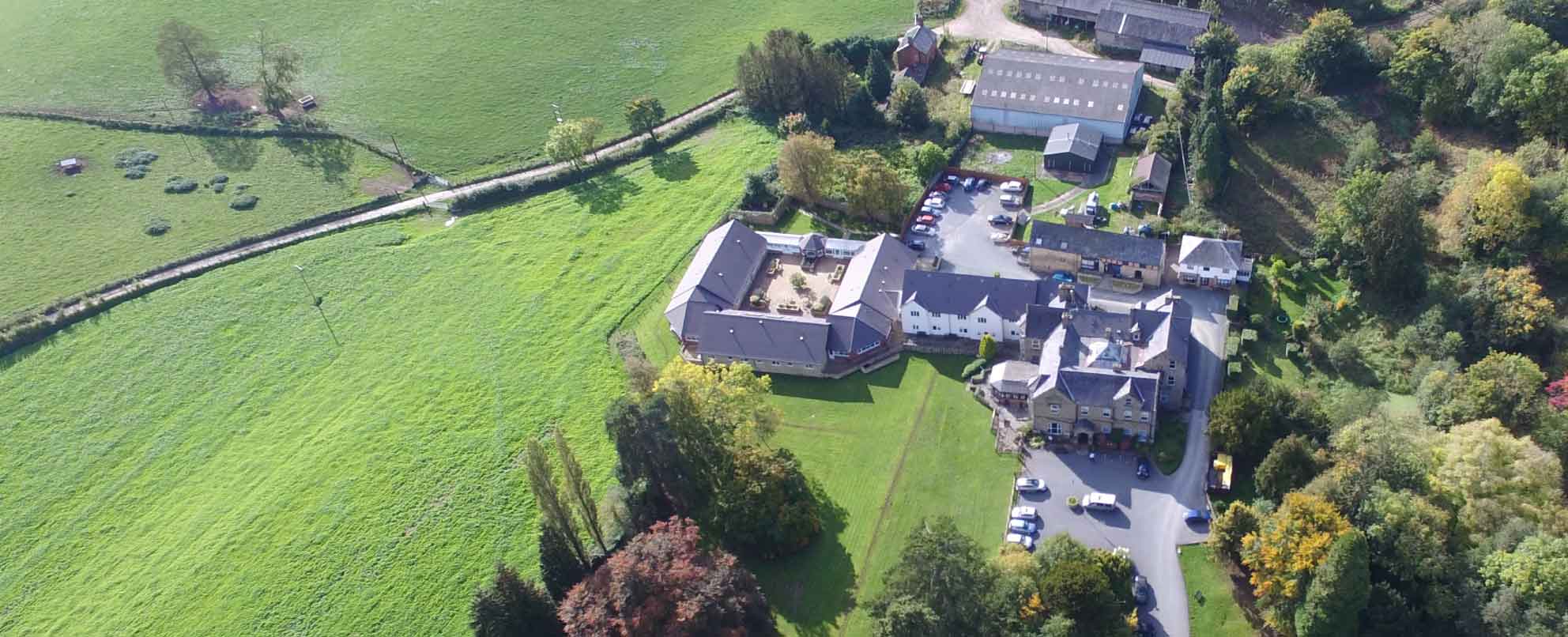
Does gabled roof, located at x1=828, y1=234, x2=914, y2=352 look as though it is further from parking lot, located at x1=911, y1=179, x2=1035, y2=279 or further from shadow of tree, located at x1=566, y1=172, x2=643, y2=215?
shadow of tree, located at x1=566, y1=172, x2=643, y2=215

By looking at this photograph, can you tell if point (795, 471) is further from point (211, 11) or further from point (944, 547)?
point (211, 11)

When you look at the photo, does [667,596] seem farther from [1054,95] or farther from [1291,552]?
[1054,95]

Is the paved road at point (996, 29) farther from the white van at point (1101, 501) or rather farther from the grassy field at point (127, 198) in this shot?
the grassy field at point (127, 198)

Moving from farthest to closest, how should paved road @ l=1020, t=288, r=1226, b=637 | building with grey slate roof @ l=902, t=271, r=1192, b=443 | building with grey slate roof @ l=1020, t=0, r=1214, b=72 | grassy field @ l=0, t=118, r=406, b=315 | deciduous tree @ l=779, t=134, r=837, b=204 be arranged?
1. building with grey slate roof @ l=1020, t=0, r=1214, b=72
2. grassy field @ l=0, t=118, r=406, b=315
3. deciduous tree @ l=779, t=134, r=837, b=204
4. building with grey slate roof @ l=902, t=271, r=1192, b=443
5. paved road @ l=1020, t=288, r=1226, b=637

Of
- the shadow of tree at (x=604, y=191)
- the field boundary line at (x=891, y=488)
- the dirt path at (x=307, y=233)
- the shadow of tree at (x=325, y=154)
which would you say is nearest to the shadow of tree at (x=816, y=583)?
the field boundary line at (x=891, y=488)

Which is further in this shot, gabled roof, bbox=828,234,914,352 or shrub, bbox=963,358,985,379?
gabled roof, bbox=828,234,914,352

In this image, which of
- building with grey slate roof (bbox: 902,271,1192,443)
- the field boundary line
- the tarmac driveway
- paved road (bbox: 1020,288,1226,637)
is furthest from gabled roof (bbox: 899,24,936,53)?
paved road (bbox: 1020,288,1226,637)
